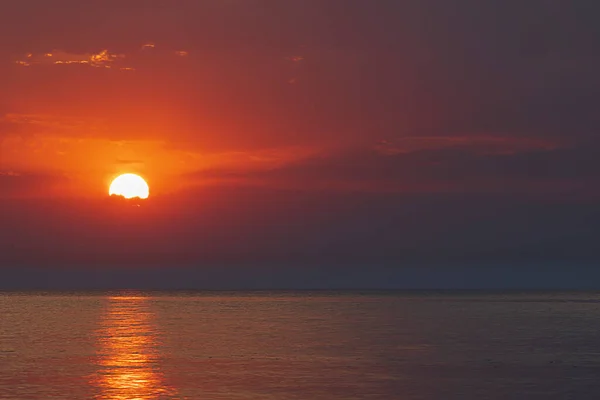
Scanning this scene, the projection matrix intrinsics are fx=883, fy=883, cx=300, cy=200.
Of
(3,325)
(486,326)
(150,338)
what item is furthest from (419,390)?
(3,325)

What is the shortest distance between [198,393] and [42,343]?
3125 centimetres

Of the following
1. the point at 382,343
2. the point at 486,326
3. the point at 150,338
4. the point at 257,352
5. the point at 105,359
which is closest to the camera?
the point at 105,359

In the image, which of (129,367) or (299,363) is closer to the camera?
(129,367)

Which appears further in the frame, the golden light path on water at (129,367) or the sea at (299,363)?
the sea at (299,363)

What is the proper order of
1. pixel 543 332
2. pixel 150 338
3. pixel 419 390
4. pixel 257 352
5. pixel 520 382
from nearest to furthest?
1. pixel 419 390
2. pixel 520 382
3. pixel 257 352
4. pixel 150 338
5. pixel 543 332

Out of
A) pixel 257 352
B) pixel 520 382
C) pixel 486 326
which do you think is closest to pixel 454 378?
pixel 520 382

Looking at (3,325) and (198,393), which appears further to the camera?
(3,325)

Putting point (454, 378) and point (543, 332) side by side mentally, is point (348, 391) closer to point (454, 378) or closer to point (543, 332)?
point (454, 378)

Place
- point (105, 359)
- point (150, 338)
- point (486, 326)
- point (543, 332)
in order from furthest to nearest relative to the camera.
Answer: point (486, 326), point (543, 332), point (150, 338), point (105, 359)

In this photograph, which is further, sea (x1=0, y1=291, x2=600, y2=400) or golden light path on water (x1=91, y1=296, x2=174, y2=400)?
sea (x1=0, y1=291, x2=600, y2=400)

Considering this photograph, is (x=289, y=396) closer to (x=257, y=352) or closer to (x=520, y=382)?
(x=520, y=382)

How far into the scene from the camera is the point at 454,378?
42750 millimetres

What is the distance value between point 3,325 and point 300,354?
48134mm

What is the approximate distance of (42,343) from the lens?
64.8 meters
